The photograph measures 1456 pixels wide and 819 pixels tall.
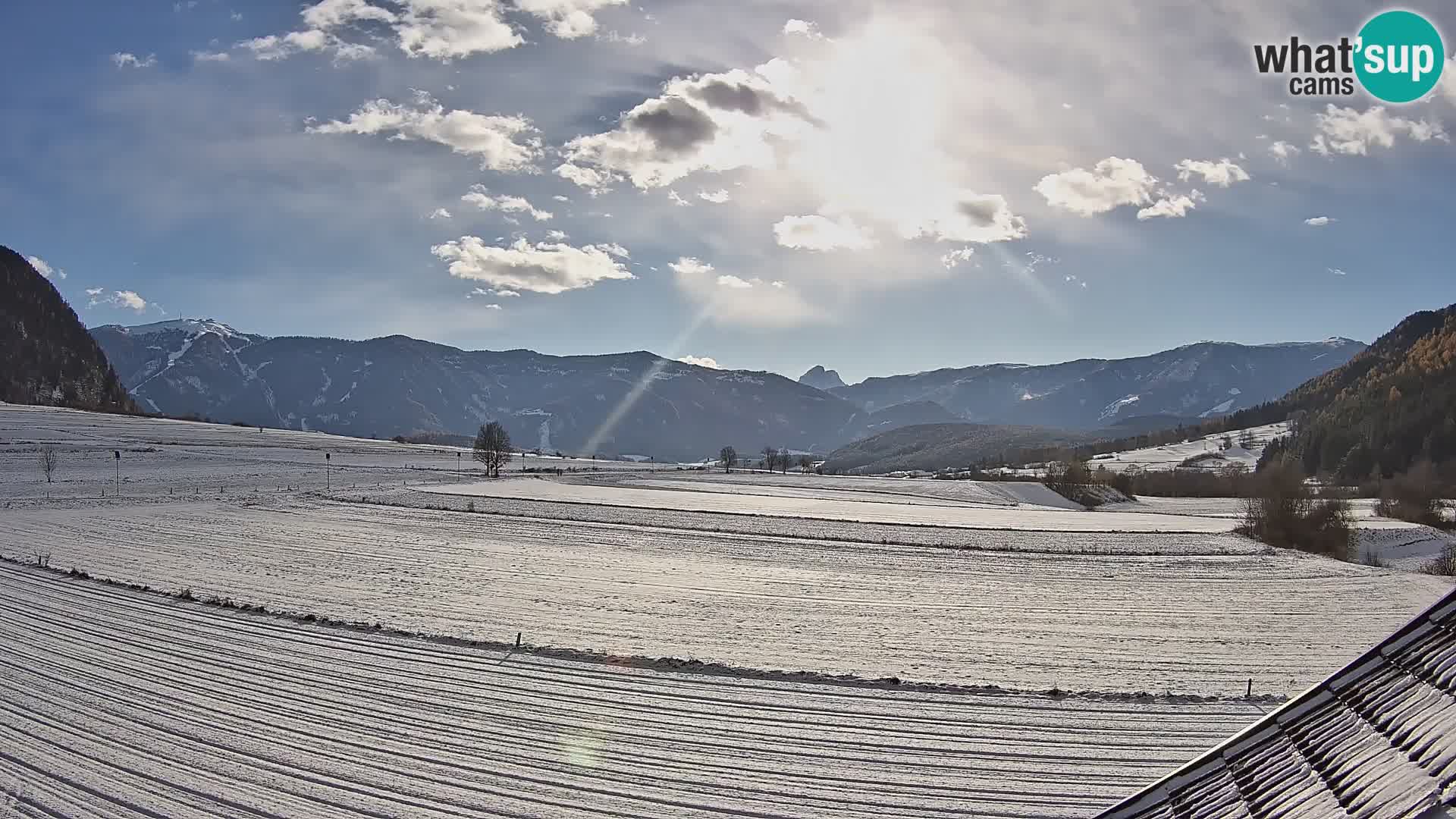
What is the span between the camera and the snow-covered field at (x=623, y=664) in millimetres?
11766

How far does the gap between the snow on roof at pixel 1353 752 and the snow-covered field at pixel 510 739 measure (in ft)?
26.1

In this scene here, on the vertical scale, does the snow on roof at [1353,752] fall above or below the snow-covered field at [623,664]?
above

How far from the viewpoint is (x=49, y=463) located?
71312 millimetres

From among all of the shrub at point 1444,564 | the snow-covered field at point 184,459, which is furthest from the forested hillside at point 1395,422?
the snow-covered field at point 184,459

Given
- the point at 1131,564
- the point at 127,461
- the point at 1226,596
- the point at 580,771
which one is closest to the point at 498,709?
the point at 580,771

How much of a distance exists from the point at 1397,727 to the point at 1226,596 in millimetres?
32650

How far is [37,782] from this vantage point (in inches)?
446

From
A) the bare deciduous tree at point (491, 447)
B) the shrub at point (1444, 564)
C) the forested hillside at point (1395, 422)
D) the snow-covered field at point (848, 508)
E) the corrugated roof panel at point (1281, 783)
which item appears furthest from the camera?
the forested hillside at point (1395, 422)

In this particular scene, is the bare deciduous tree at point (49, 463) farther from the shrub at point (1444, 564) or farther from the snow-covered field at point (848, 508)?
the shrub at point (1444, 564)

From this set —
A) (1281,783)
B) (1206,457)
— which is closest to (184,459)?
(1281,783)

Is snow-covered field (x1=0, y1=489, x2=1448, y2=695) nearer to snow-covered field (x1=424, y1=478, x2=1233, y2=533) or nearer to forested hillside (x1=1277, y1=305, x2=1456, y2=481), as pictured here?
snow-covered field (x1=424, y1=478, x2=1233, y2=533)

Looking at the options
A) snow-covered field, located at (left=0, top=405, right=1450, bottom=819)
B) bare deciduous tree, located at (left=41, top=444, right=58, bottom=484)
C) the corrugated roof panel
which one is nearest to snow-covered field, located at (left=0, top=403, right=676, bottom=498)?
bare deciduous tree, located at (left=41, top=444, right=58, bottom=484)

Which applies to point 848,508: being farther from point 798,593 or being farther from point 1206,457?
point 1206,457

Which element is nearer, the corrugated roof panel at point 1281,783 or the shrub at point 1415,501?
the corrugated roof panel at point 1281,783
